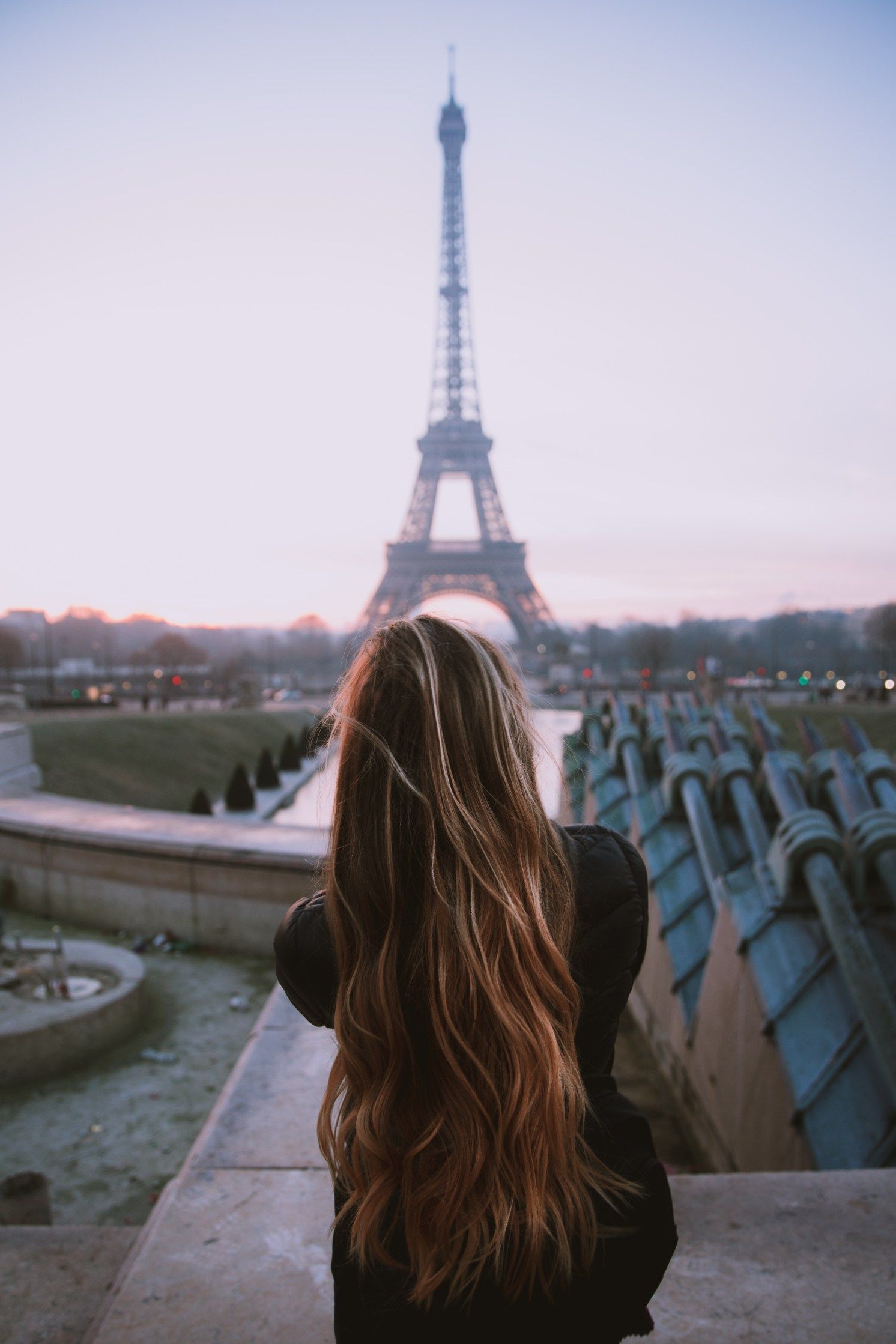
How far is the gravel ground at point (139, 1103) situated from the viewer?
4082 millimetres

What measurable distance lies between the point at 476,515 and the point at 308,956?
188 feet

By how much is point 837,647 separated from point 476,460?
43441mm

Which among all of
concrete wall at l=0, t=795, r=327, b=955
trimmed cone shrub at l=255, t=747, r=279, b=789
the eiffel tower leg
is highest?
→ the eiffel tower leg

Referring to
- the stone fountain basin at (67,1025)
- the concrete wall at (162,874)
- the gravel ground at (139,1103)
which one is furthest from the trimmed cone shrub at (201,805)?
the stone fountain basin at (67,1025)

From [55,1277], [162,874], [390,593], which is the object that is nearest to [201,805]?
[162,874]

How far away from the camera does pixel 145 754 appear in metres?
20.3

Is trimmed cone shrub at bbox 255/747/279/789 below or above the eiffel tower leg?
below

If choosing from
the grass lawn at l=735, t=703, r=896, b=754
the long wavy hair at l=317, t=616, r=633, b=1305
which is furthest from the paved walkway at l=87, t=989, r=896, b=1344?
the grass lawn at l=735, t=703, r=896, b=754

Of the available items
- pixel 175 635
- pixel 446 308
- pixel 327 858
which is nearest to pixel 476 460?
pixel 446 308

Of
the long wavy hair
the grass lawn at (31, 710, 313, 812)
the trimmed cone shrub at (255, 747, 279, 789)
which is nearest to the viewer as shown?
the long wavy hair

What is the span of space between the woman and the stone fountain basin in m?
4.57

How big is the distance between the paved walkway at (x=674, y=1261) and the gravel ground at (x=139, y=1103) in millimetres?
1712

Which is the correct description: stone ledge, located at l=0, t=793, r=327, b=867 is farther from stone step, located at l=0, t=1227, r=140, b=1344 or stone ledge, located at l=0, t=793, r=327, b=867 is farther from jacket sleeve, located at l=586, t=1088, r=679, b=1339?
jacket sleeve, located at l=586, t=1088, r=679, b=1339

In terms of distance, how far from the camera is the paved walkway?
1.98 metres
